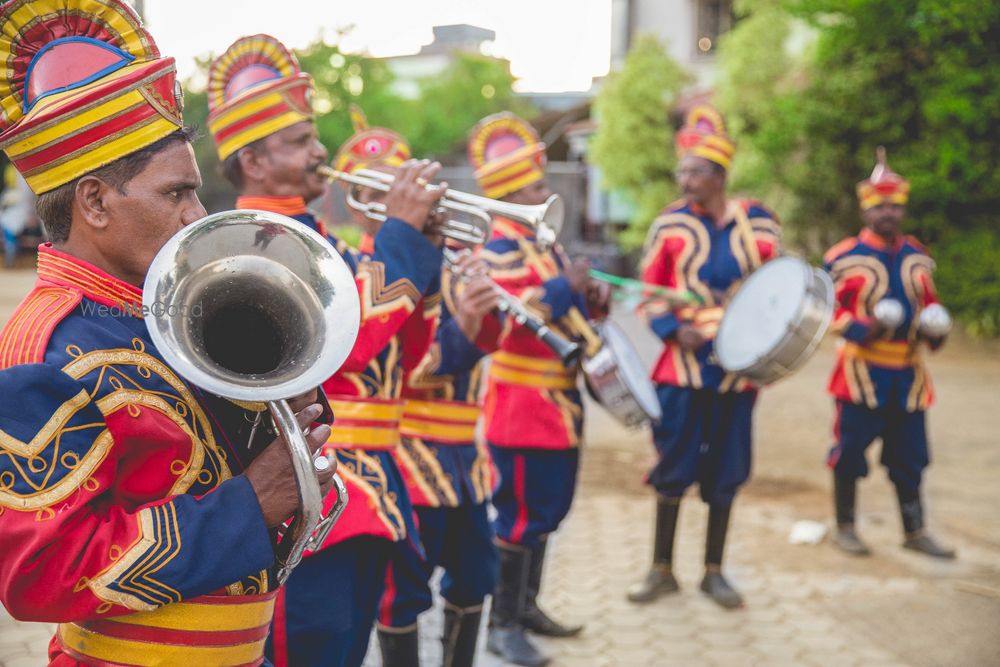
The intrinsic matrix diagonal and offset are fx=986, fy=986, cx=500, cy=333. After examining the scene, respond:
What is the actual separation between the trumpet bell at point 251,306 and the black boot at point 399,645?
1.95m

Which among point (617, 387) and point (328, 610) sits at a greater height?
point (617, 387)

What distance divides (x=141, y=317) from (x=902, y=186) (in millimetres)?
5581

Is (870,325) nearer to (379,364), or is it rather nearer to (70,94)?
(379,364)

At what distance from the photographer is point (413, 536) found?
9.91ft

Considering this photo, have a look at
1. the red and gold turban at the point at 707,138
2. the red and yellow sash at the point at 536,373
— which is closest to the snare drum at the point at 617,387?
the red and yellow sash at the point at 536,373

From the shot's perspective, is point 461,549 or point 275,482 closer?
point 275,482

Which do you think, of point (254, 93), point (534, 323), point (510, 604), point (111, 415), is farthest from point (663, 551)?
point (111, 415)

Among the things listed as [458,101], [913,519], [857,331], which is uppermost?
[458,101]

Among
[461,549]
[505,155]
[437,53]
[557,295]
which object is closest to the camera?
[461,549]

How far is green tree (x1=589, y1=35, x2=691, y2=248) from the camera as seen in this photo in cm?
1880

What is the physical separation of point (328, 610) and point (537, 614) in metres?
2.47

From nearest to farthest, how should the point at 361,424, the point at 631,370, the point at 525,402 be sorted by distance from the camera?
the point at 361,424 → the point at 525,402 → the point at 631,370

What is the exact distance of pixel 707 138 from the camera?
18.2ft

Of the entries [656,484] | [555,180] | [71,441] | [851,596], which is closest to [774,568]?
[851,596]
